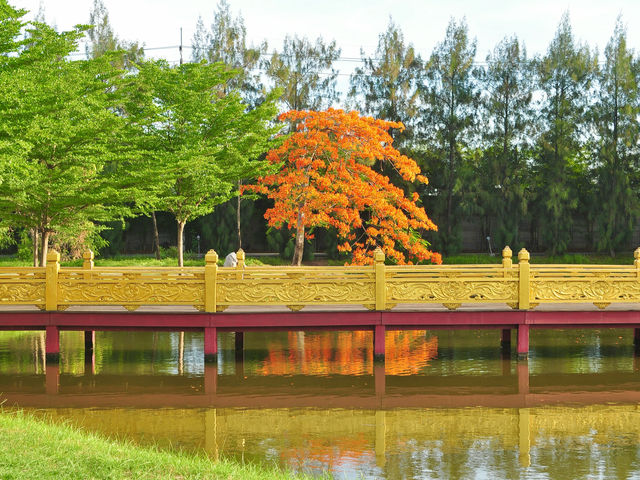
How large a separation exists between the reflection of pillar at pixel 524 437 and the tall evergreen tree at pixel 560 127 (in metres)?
26.9

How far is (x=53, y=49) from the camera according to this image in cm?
2316

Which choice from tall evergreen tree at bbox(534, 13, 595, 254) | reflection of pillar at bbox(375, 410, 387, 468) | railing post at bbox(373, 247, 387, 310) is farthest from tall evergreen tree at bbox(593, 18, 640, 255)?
reflection of pillar at bbox(375, 410, 387, 468)

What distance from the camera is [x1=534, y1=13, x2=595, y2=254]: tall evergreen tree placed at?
3694 centimetres

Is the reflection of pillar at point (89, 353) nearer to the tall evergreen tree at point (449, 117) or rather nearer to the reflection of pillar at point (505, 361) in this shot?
the reflection of pillar at point (505, 361)

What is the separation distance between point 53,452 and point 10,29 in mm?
16437

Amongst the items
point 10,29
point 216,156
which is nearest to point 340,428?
point 10,29

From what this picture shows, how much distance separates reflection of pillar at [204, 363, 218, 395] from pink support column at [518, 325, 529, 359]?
5966 mm

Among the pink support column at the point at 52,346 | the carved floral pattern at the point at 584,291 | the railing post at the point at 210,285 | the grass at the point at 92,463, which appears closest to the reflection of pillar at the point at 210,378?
the railing post at the point at 210,285

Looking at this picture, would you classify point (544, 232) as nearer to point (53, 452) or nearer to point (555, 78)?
point (555, 78)

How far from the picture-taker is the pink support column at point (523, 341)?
15148mm

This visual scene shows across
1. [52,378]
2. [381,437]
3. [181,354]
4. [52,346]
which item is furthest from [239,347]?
[381,437]

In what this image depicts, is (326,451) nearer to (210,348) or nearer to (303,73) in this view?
(210,348)

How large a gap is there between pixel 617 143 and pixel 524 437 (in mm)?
30712

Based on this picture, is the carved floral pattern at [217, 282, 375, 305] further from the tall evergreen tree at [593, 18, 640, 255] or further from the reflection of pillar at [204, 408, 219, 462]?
the tall evergreen tree at [593, 18, 640, 255]
